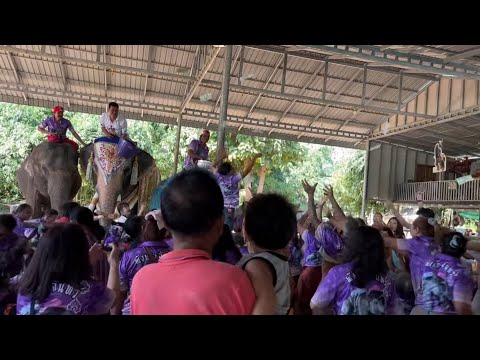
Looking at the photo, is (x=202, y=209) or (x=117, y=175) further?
(x=117, y=175)

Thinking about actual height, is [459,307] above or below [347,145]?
below

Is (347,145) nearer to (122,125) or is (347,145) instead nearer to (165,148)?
(165,148)

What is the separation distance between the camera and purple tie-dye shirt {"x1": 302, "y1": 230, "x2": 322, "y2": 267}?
402cm

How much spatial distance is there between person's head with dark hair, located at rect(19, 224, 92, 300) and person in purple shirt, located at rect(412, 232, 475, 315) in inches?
80.7

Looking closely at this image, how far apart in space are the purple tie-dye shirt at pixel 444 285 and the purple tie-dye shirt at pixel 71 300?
1983 mm

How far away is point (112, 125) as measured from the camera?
6293mm

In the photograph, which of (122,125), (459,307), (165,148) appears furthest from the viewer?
(165,148)

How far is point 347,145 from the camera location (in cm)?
1698

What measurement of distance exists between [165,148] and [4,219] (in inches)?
693

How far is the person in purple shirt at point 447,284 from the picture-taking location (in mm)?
2990

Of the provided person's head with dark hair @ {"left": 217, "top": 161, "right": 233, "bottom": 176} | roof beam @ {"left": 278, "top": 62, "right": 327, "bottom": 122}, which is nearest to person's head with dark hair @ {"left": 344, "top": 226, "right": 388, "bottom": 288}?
person's head with dark hair @ {"left": 217, "top": 161, "right": 233, "bottom": 176}

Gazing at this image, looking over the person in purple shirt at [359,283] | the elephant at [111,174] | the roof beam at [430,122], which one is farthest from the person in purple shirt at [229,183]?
the roof beam at [430,122]
